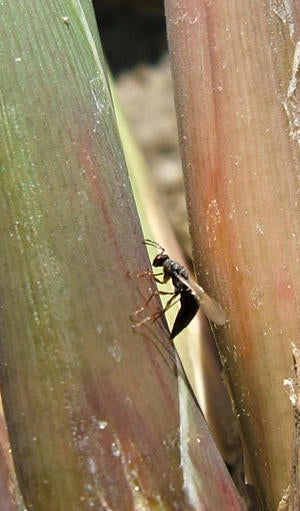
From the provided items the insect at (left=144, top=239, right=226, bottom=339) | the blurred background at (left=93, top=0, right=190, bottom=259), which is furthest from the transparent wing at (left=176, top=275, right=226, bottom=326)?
the blurred background at (left=93, top=0, right=190, bottom=259)

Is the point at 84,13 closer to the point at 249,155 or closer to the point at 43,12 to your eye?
the point at 43,12

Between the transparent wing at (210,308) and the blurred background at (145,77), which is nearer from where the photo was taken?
the transparent wing at (210,308)

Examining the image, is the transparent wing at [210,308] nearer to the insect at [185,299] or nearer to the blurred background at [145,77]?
the insect at [185,299]

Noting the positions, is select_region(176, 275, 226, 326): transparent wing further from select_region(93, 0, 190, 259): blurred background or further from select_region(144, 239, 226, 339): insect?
select_region(93, 0, 190, 259): blurred background

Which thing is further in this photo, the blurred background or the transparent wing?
the blurred background

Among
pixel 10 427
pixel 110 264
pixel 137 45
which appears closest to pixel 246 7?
pixel 110 264

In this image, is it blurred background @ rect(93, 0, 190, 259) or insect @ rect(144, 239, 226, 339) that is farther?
blurred background @ rect(93, 0, 190, 259)

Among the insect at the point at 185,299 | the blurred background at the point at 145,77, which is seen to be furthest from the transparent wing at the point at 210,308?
the blurred background at the point at 145,77

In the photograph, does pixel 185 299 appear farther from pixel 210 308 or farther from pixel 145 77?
pixel 145 77

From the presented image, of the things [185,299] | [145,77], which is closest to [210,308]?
[185,299]
